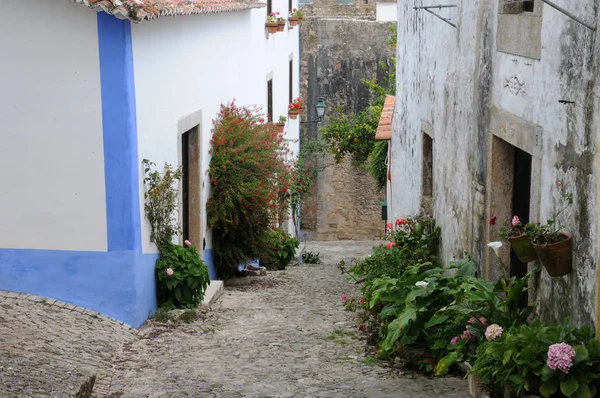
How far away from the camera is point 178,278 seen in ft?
30.8

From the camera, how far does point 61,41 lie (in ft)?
27.0

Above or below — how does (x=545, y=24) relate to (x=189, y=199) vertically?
above

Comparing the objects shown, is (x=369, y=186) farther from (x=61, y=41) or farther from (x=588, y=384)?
(x=588, y=384)

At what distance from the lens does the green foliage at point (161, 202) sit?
8.95m

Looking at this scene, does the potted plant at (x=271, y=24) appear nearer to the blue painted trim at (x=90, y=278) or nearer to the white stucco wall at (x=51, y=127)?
the white stucco wall at (x=51, y=127)

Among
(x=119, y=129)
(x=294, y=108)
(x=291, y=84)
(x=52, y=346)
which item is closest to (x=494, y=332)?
(x=52, y=346)

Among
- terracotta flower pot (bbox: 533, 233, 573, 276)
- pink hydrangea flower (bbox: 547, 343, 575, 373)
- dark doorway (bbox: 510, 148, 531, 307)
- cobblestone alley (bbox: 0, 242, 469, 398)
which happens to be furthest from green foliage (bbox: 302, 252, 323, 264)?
pink hydrangea flower (bbox: 547, 343, 575, 373)

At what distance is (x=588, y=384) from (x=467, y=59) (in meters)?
4.23

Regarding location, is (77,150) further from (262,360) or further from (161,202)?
(262,360)

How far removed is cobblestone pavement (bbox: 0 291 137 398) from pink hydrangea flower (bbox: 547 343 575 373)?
10.4ft

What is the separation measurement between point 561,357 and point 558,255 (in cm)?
82

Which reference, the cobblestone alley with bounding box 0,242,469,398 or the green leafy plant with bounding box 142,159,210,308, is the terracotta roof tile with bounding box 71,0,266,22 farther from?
the cobblestone alley with bounding box 0,242,469,398

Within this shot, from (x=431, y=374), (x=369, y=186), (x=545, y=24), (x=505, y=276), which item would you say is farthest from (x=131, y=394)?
(x=369, y=186)

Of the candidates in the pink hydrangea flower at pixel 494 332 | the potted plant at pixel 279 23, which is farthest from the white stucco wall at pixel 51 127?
the potted plant at pixel 279 23
